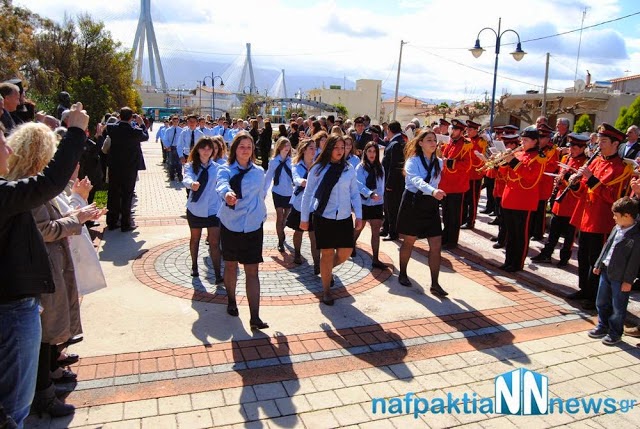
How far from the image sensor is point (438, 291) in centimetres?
593

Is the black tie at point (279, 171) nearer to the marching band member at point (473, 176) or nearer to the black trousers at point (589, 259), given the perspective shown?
the marching band member at point (473, 176)

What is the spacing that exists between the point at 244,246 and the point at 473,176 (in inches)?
221

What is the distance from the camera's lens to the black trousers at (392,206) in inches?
321

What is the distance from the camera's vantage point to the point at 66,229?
323 centimetres

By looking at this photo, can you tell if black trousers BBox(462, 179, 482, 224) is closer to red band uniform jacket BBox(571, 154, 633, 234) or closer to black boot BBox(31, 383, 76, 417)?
red band uniform jacket BBox(571, 154, 633, 234)

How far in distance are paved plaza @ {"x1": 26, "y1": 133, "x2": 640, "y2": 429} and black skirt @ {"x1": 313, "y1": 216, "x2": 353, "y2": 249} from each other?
28.5 inches

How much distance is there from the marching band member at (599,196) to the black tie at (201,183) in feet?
14.5

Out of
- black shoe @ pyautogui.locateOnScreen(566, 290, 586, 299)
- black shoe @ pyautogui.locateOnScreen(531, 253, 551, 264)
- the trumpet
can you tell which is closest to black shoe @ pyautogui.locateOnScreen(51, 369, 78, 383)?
black shoe @ pyautogui.locateOnScreen(566, 290, 586, 299)

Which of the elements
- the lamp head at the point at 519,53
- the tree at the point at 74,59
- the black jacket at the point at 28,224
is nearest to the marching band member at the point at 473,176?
the black jacket at the point at 28,224

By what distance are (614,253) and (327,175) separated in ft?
9.63

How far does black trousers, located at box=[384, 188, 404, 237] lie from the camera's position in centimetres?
816

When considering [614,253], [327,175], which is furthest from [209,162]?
[614,253]

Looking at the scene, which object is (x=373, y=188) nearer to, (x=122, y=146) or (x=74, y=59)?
(x=122, y=146)

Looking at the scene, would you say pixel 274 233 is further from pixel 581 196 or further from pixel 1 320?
pixel 1 320
